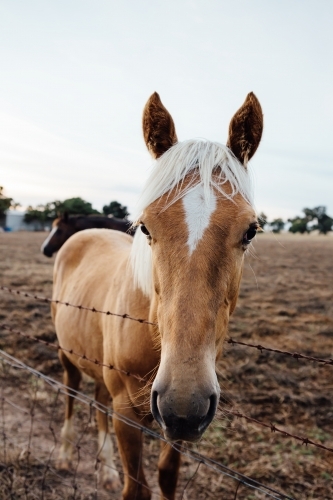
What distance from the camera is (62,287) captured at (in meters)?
4.17

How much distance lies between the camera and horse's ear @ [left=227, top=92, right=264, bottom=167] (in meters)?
A: 2.04

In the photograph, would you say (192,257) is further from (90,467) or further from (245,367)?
(245,367)

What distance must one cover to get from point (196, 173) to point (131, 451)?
1.78m

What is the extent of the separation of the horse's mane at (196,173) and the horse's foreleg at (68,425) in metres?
2.35

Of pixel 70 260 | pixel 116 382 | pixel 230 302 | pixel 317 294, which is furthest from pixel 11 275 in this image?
pixel 230 302

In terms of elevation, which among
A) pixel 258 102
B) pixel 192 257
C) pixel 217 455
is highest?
pixel 258 102

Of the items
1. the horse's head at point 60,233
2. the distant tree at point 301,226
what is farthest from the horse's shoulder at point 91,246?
the distant tree at point 301,226

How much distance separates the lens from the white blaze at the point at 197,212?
5.27ft

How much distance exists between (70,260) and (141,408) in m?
2.28

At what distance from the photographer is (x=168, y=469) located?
257 centimetres

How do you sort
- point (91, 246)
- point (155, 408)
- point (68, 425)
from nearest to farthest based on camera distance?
point (155, 408), point (68, 425), point (91, 246)

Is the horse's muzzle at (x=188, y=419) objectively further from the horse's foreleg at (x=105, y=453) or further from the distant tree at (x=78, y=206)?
the distant tree at (x=78, y=206)

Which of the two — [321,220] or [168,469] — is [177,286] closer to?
[168,469]

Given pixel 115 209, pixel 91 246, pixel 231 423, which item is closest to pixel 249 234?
pixel 91 246
